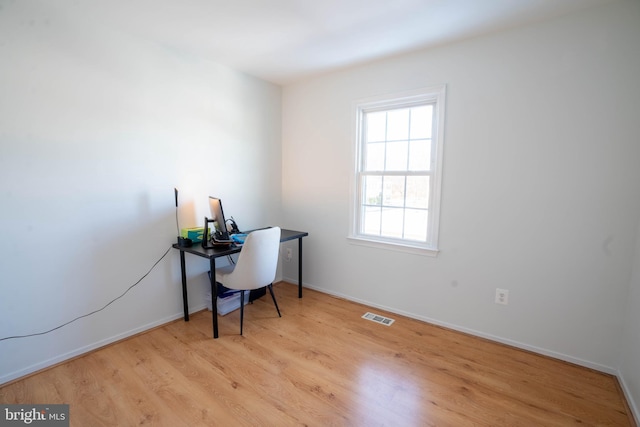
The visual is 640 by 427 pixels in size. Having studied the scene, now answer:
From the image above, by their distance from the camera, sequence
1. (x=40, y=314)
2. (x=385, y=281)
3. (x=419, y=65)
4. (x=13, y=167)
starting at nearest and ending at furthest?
1. (x=13, y=167)
2. (x=40, y=314)
3. (x=419, y=65)
4. (x=385, y=281)

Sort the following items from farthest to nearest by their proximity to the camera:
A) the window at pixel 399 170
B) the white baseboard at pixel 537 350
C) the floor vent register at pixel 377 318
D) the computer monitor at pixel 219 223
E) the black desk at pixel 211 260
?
the floor vent register at pixel 377 318
the window at pixel 399 170
the computer monitor at pixel 219 223
the black desk at pixel 211 260
the white baseboard at pixel 537 350

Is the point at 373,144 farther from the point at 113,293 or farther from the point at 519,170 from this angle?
the point at 113,293

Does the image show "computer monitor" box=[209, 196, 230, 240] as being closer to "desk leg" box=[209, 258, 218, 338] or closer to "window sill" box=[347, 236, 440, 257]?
"desk leg" box=[209, 258, 218, 338]

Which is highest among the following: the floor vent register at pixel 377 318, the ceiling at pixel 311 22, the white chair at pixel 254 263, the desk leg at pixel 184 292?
the ceiling at pixel 311 22

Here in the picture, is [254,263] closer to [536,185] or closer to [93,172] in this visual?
[93,172]

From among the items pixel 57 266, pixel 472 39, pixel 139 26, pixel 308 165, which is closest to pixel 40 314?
pixel 57 266

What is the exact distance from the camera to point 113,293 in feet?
7.37

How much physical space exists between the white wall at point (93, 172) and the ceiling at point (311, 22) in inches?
10.3

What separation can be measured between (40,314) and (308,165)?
2.55m

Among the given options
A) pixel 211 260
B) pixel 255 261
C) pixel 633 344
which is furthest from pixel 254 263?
pixel 633 344

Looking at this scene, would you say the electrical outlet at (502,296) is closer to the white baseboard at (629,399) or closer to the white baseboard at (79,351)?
the white baseboard at (629,399)

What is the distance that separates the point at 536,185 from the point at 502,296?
35.5 inches

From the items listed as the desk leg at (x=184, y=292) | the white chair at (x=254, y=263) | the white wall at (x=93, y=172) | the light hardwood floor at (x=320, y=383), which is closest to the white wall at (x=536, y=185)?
the light hardwood floor at (x=320, y=383)

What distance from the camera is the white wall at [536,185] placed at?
1851mm
